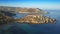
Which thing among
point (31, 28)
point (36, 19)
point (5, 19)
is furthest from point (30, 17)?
point (5, 19)

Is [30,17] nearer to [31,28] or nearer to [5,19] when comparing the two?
[31,28]

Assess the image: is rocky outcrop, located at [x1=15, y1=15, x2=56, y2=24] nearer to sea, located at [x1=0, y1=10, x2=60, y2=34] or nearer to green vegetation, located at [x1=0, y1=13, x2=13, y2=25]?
sea, located at [x1=0, y1=10, x2=60, y2=34]

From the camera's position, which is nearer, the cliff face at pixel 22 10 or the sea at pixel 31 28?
the sea at pixel 31 28

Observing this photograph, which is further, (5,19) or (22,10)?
(22,10)

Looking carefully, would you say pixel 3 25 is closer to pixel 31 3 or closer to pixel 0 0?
pixel 0 0

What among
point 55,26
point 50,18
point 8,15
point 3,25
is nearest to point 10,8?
point 8,15

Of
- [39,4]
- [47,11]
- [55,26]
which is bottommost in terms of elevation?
[55,26]

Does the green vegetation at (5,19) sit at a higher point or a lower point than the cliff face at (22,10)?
lower

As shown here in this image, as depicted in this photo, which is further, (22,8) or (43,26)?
(22,8)

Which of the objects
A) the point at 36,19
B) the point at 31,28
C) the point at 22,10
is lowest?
the point at 31,28

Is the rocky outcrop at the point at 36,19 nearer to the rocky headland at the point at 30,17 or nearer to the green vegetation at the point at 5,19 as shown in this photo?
the rocky headland at the point at 30,17

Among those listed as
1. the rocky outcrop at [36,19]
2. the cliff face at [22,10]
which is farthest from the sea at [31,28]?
the cliff face at [22,10]
